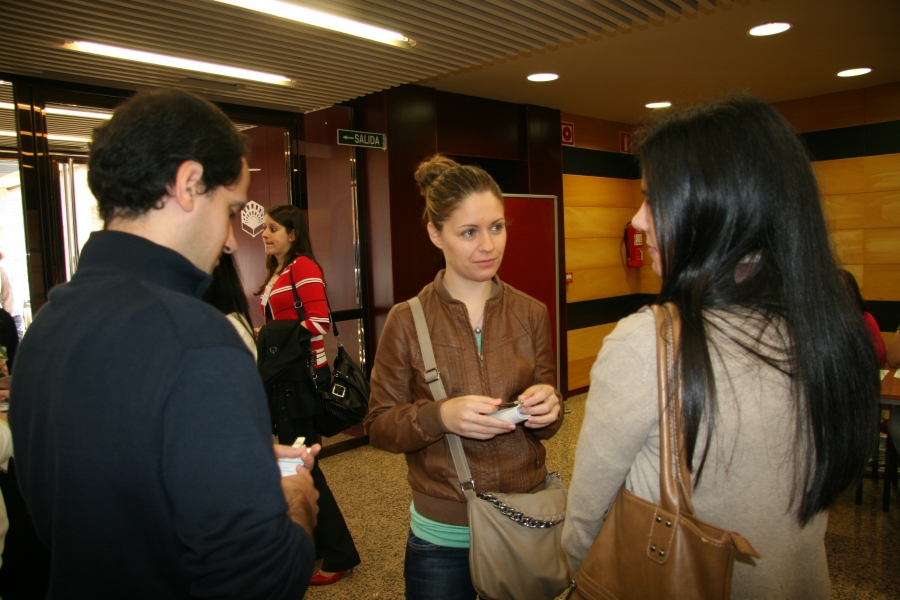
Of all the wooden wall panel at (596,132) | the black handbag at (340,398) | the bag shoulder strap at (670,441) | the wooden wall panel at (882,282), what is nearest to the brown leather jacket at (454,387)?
the bag shoulder strap at (670,441)

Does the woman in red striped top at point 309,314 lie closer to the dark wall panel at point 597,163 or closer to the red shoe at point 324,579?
the red shoe at point 324,579

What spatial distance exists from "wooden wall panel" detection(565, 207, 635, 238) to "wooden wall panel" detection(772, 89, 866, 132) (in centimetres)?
199

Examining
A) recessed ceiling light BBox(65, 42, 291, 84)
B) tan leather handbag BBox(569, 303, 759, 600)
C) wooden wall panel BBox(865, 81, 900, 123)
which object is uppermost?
wooden wall panel BBox(865, 81, 900, 123)

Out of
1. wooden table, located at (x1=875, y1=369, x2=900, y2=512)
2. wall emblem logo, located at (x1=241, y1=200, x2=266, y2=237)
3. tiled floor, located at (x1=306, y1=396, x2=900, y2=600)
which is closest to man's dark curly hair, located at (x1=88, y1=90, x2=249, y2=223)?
tiled floor, located at (x1=306, y1=396, x2=900, y2=600)

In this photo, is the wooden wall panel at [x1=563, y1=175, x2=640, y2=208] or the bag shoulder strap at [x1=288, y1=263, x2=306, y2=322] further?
the wooden wall panel at [x1=563, y1=175, x2=640, y2=208]

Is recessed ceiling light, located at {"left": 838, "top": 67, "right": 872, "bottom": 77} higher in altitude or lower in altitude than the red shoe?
higher

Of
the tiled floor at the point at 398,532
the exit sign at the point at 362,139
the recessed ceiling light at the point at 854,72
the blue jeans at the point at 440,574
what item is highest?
the recessed ceiling light at the point at 854,72

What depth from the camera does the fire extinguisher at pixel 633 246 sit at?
7.19m

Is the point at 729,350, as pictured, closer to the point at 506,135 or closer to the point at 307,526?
the point at 307,526

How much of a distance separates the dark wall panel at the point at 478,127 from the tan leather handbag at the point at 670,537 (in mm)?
4687

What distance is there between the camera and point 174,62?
11.2 feet

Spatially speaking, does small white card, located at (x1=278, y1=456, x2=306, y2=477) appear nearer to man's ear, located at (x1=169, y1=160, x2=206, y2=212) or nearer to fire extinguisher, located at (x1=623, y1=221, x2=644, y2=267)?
man's ear, located at (x1=169, y1=160, x2=206, y2=212)

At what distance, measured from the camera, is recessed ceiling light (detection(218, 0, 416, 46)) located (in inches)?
108

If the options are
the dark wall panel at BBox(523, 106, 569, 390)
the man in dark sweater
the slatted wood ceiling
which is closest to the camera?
the man in dark sweater
